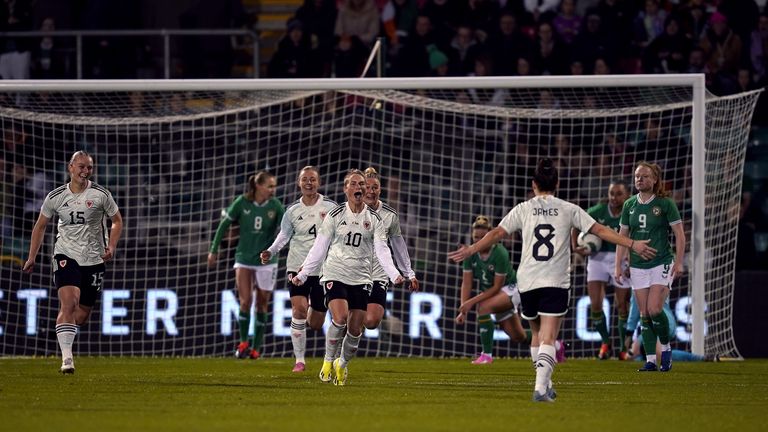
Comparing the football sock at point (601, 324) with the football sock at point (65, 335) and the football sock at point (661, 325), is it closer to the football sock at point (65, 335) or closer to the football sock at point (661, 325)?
the football sock at point (661, 325)

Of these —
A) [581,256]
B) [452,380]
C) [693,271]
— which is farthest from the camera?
[581,256]

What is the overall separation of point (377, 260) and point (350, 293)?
658 mm

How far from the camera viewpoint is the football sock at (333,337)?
1259cm

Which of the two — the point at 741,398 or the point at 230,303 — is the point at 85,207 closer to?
the point at 230,303

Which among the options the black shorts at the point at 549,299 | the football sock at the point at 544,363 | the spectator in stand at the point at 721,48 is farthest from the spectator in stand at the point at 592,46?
the football sock at the point at 544,363

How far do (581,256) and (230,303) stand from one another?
16.3 ft

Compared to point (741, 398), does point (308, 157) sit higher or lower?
higher

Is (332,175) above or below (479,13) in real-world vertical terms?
below

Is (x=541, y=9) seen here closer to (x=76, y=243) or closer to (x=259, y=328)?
(x=259, y=328)

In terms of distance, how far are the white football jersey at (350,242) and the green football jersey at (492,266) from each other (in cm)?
418

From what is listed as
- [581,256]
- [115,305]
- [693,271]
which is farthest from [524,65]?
[115,305]

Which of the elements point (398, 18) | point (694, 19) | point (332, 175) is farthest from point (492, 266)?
point (694, 19)

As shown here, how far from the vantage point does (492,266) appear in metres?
16.8

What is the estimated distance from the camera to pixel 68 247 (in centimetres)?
Result: 1393
